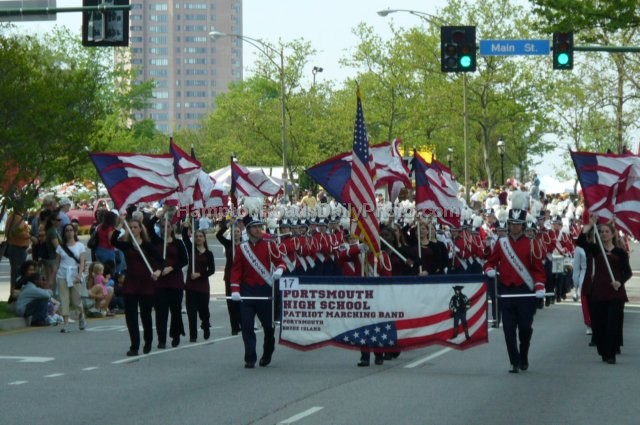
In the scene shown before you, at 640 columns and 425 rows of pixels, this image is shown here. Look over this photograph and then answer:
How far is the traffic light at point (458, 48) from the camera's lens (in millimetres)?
26828

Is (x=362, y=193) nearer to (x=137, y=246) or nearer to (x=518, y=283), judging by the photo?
(x=518, y=283)

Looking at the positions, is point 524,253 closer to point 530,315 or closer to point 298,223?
point 530,315

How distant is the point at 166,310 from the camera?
1995 centimetres

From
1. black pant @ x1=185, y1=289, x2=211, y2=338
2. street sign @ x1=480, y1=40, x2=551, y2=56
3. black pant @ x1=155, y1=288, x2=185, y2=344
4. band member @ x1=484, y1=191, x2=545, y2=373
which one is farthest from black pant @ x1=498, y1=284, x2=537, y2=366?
street sign @ x1=480, y1=40, x2=551, y2=56

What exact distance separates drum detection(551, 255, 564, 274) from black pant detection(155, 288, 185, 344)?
1176 centimetres

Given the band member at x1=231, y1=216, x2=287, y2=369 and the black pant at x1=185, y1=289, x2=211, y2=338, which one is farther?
the black pant at x1=185, y1=289, x2=211, y2=338

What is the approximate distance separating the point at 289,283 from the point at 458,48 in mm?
10615

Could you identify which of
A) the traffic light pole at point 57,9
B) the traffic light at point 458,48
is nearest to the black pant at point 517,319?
the traffic light pole at point 57,9

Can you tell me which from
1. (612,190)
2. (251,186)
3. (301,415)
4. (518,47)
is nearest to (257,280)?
(612,190)

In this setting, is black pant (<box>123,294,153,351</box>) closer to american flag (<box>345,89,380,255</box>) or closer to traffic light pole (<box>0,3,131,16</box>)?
american flag (<box>345,89,380,255</box>)

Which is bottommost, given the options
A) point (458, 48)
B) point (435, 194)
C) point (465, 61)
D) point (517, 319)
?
point (517, 319)

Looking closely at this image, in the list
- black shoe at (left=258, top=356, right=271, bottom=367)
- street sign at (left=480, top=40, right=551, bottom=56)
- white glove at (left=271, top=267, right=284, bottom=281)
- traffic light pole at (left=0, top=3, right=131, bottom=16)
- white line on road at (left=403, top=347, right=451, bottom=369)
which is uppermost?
street sign at (left=480, top=40, right=551, bottom=56)

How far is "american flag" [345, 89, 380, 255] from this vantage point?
18.0 metres

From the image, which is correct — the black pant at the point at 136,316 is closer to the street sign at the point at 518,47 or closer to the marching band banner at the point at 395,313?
the marching band banner at the point at 395,313
